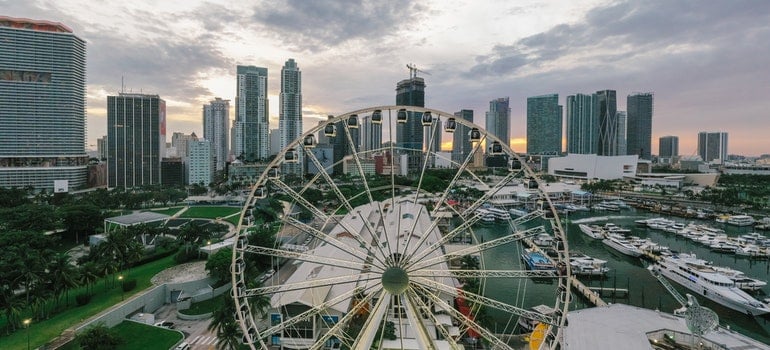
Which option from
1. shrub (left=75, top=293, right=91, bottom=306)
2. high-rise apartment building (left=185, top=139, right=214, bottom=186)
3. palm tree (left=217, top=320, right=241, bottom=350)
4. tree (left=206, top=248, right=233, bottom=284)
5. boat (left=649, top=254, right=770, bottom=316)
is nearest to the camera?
palm tree (left=217, top=320, right=241, bottom=350)

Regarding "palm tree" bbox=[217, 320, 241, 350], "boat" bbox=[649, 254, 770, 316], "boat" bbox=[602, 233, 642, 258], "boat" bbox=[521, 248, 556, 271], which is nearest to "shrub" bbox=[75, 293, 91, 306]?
"palm tree" bbox=[217, 320, 241, 350]

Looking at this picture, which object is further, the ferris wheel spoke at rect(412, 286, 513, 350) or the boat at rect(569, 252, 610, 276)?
the boat at rect(569, 252, 610, 276)

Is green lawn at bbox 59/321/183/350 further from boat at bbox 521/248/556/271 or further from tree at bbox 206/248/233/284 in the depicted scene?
boat at bbox 521/248/556/271

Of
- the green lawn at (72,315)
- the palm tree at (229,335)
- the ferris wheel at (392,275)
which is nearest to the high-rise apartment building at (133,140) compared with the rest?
the ferris wheel at (392,275)

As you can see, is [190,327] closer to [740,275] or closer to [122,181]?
[740,275]

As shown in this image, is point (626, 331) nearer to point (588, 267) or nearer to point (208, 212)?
point (588, 267)

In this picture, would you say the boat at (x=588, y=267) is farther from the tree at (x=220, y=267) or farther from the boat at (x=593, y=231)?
the tree at (x=220, y=267)
